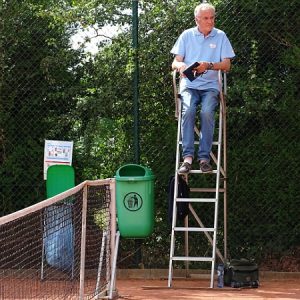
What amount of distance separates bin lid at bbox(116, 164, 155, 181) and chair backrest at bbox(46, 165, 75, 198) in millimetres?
525

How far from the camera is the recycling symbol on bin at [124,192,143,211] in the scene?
30.1ft

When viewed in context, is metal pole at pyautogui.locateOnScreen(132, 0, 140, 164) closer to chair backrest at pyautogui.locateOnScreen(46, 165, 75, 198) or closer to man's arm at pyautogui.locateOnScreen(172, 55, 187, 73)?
chair backrest at pyautogui.locateOnScreen(46, 165, 75, 198)

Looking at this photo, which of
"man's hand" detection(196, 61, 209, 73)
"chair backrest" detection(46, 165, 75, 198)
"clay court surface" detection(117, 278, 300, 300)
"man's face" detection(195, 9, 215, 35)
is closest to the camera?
"clay court surface" detection(117, 278, 300, 300)

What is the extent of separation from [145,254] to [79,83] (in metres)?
2.09

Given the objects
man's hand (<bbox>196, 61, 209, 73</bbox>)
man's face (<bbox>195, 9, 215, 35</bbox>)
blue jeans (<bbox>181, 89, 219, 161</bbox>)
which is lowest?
blue jeans (<bbox>181, 89, 219, 161</bbox>)

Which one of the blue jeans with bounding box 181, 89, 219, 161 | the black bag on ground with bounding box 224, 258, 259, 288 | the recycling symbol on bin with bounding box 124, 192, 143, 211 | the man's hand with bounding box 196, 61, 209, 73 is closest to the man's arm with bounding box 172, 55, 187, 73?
the man's hand with bounding box 196, 61, 209, 73

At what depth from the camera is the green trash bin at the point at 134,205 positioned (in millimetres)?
9172

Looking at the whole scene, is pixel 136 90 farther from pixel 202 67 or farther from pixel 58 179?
pixel 202 67

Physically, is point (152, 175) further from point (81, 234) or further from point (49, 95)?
point (81, 234)

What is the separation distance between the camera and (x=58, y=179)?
30.6 feet

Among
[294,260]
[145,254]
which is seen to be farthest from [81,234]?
[294,260]

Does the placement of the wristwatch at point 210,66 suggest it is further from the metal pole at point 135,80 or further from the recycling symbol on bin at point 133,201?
the recycling symbol on bin at point 133,201

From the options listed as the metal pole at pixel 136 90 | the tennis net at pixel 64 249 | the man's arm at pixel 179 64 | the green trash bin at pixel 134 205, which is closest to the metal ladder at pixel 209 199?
the man's arm at pixel 179 64

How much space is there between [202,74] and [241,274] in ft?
6.65
